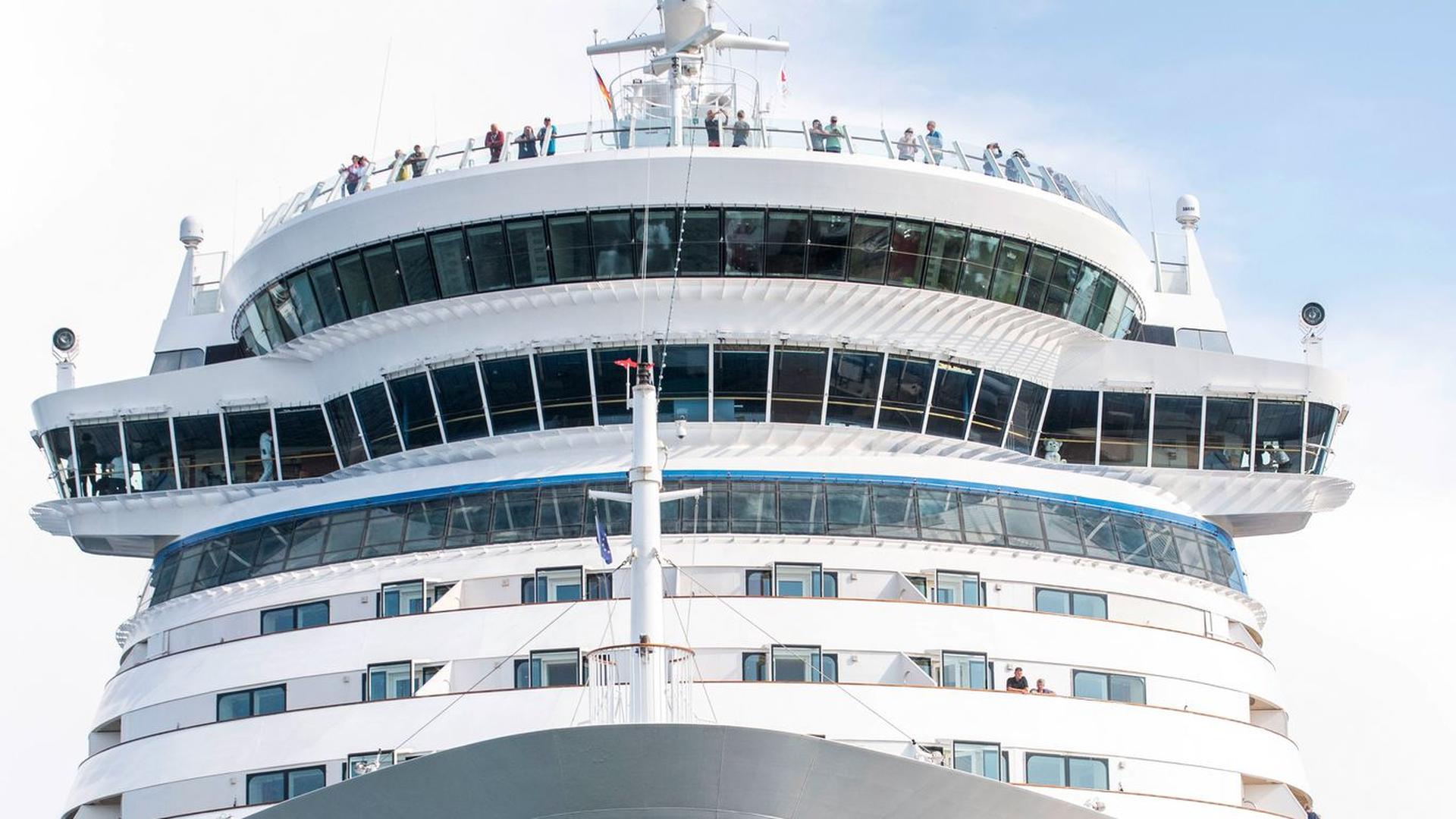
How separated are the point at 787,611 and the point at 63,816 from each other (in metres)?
9.57

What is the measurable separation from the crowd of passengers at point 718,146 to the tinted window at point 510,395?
3.13 meters

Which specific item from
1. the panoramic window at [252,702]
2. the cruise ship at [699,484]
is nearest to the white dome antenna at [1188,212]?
the cruise ship at [699,484]

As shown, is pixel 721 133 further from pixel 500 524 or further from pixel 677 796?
pixel 677 796

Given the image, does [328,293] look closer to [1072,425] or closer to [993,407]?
[993,407]

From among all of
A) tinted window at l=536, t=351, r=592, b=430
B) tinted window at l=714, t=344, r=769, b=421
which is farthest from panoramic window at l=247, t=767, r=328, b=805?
tinted window at l=714, t=344, r=769, b=421

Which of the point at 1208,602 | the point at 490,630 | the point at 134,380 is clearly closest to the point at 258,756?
the point at 490,630

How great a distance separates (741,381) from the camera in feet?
89.6

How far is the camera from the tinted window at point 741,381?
2719 centimetres

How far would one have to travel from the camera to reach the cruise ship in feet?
76.7

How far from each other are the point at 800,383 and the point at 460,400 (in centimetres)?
448

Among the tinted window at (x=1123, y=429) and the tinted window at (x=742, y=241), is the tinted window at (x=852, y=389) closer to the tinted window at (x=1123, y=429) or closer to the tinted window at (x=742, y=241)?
the tinted window at (x=742, y=241)

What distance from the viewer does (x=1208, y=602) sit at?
88.7ft

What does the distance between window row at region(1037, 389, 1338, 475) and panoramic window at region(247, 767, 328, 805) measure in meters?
11.6

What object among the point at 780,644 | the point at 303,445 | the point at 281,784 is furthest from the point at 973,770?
the point at 303,445
